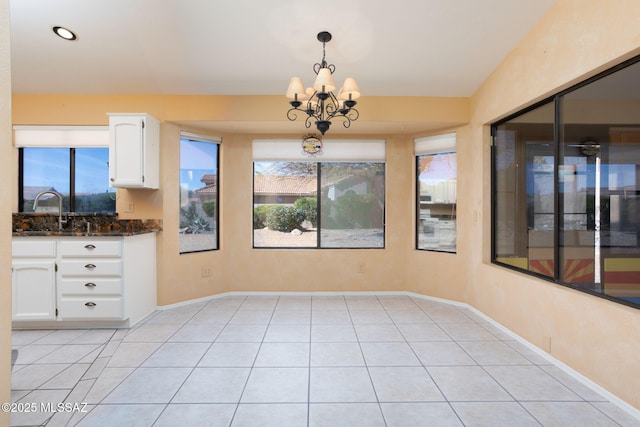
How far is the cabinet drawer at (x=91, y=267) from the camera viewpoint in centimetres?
330

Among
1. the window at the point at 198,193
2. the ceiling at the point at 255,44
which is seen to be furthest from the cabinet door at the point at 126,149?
the window at the point at 198,193

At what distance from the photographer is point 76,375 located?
2475mm

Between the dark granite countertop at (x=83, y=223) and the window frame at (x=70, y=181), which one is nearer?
the dark granite countertop at (x=83, y=223)

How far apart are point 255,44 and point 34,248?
9.93 feet

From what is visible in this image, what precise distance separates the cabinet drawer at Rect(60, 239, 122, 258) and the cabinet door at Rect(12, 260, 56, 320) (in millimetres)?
193

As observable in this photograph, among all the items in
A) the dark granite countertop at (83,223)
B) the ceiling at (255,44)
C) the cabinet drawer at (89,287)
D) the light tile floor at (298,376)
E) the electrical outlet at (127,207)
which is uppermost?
the ceiling at (255,44)

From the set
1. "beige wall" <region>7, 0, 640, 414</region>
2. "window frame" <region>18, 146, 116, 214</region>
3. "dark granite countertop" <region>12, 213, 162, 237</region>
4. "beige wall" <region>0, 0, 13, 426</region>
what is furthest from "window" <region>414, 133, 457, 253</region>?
"beige wall" <region>0, 0, 13, 426</region>

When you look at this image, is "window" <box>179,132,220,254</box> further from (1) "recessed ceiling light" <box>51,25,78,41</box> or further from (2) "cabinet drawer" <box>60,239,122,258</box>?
(1) "recessed ceiling light" <box>51,25,78,41</box>

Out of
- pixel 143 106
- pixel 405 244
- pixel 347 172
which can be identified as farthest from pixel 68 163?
pixel 405 244

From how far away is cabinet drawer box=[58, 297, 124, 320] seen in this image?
10.8ft

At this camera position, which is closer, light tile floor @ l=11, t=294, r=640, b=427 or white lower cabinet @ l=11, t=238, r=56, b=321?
light tile floor @ l=11, t=294, r=640, b=427

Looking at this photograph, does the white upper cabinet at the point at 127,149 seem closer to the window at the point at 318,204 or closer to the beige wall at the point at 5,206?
the window at the point at 318,204

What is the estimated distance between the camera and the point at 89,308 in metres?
3.31

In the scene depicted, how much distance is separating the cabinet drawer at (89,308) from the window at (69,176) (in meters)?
1.22
